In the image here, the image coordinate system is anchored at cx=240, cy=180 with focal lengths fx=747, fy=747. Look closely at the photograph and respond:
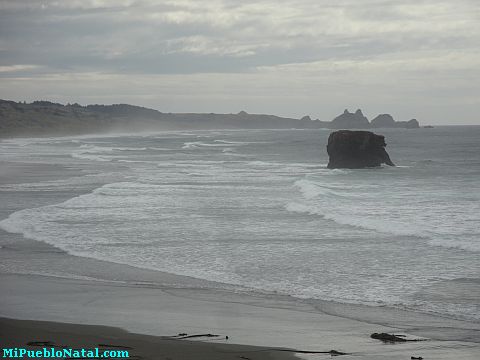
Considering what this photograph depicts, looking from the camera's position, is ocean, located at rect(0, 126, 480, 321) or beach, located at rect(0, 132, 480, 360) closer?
beach, located at rect(0, 132, 480, 360)

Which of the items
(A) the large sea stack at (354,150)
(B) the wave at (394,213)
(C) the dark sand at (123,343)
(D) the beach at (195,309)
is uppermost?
(A) the large sea stack at (354,150)

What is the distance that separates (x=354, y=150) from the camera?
188ft

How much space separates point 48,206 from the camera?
3067 centimetres

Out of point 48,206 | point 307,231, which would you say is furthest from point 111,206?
point 307,231

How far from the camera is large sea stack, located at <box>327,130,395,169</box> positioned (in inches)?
2232

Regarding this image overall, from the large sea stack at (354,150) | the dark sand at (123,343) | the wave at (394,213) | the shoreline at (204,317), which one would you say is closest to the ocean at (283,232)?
the wave at (394,213)

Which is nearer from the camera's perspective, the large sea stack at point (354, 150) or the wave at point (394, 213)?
the wave at point (394, 213)

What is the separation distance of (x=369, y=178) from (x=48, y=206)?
2317 cm

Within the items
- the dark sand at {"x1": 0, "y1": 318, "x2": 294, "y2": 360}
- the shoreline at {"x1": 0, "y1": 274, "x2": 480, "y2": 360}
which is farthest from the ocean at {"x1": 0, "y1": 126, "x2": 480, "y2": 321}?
the dark sand at {"x1": 0, "y1": 318, "x2": 294, "y2": 360}

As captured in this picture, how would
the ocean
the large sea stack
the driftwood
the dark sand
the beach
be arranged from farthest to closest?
the large sea stack, the ocean, the driftwood, the beach, the dark sand

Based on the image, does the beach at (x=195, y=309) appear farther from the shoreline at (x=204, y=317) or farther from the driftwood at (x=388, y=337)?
Answer: the driftwood at (x=388, y=337)

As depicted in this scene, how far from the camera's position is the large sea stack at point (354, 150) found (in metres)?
56.7

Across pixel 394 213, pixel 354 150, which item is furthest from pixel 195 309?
pixel 354 150

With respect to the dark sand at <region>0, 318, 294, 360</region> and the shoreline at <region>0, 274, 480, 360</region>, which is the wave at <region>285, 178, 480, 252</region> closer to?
the shoreline at <region>0, 274, 480, 360</region>
